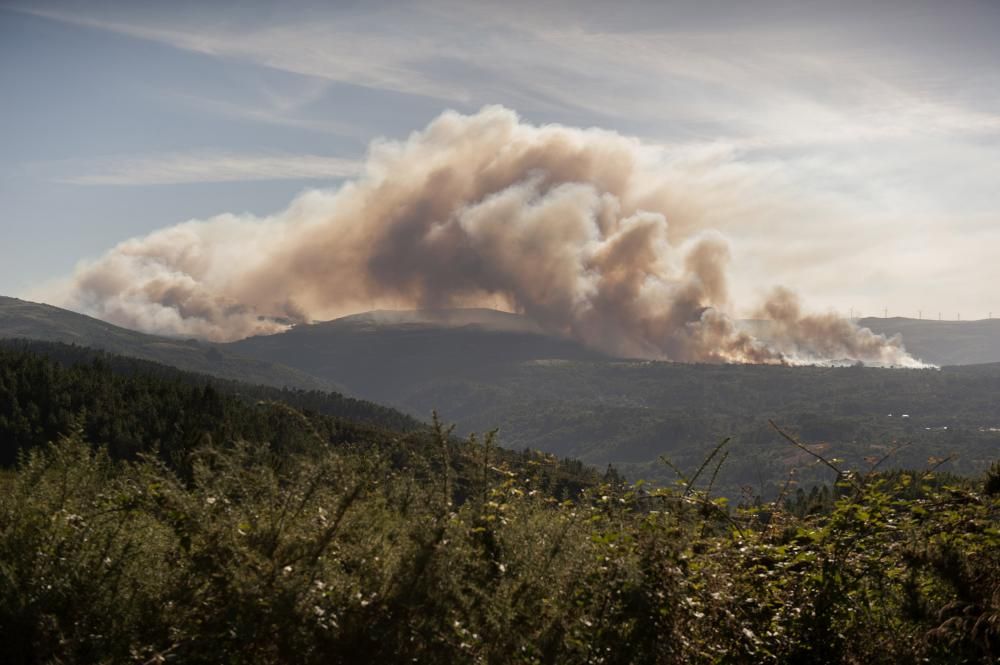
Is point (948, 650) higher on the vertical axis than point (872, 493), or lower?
lower

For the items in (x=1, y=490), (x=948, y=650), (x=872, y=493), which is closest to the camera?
(x=948, y=650)

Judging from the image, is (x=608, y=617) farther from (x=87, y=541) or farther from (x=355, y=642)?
(x=87, y=541)

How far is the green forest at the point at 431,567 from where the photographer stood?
6.29 metres

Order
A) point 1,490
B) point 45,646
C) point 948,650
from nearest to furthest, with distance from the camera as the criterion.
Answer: point 45,646 → point 948,650 → point 1,490

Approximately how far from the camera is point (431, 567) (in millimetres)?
6527

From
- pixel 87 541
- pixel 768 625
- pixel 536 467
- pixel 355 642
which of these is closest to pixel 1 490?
pixel 87 541

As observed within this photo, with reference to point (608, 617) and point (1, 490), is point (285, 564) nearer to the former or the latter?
point (608, 617)

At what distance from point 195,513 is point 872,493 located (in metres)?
6.47

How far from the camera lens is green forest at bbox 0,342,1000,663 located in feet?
20.6

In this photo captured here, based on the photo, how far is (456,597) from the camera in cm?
650

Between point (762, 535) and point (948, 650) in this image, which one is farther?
point (762, 535)

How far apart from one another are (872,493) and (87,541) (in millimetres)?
7323

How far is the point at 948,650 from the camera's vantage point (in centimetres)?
720

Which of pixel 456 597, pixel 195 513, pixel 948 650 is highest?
pixel 195 513
